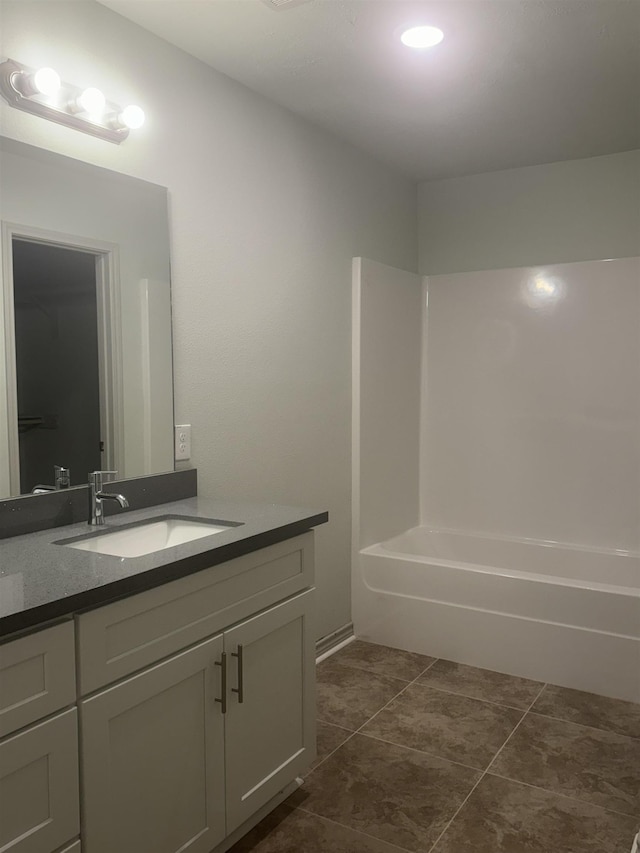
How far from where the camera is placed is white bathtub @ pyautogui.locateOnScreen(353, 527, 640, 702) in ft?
9.49

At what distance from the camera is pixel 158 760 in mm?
1633

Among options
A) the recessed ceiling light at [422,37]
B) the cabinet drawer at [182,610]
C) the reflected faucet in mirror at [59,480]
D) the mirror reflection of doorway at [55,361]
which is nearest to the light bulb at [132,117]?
the mirror reflection of doorway at [55,361]

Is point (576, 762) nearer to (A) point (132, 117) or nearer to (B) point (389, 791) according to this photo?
(B) point (389, 791)

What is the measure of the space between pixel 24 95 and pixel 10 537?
117 centimetres

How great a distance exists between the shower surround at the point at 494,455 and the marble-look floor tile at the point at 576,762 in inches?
16.3

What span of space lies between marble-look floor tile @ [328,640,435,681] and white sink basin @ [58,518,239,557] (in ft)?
4.55

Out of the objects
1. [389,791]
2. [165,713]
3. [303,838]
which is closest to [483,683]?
[389,791]

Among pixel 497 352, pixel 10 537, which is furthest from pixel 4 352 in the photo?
pixel 497 352

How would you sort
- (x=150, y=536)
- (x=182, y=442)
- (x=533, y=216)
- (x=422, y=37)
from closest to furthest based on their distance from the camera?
1. (x=150, y=536)
2. (x=422, y=37)
3. (x=182, y=442)
4. (x=533, y=216)

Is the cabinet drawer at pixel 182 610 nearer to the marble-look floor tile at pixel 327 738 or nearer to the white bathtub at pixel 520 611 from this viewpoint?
the marble-look floor tile at pixel 327 738

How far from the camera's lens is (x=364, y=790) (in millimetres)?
2246

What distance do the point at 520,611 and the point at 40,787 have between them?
222 cm

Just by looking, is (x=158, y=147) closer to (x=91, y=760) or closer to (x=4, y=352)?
(x=4, y=352)

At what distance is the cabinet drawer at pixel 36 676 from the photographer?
1280 mm
